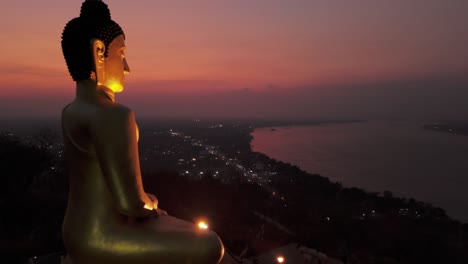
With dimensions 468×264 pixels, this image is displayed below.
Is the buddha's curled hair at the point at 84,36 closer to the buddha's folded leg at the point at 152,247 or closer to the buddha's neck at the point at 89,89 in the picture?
the buddha's neck at the point at 89,89

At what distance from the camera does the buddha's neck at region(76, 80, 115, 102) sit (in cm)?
239

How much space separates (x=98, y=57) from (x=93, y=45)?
0.09m

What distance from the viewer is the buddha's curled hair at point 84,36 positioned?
93.1 inches

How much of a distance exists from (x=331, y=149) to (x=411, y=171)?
26.9 metres

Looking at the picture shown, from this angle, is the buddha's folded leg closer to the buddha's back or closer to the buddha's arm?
the buddha's back

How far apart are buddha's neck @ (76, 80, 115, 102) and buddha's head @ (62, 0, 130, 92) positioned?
0.03m

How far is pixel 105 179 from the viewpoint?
2.19m

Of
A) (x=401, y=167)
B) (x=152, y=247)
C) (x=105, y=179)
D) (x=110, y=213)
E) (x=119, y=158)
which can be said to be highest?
(x=119, y=158)

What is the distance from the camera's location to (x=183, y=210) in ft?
41.1

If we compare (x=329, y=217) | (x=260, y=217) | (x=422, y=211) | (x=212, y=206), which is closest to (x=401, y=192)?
(x=422, y=211)

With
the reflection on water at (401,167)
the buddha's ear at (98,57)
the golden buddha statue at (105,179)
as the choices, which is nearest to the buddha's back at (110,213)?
the golden buddha statue at (105,179)

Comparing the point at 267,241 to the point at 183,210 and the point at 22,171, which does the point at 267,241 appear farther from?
the point at 22,171

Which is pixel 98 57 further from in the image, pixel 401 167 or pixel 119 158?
pixel 401 167

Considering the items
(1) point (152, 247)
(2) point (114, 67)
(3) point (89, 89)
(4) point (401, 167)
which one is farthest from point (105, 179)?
(4) point (401, 167)
